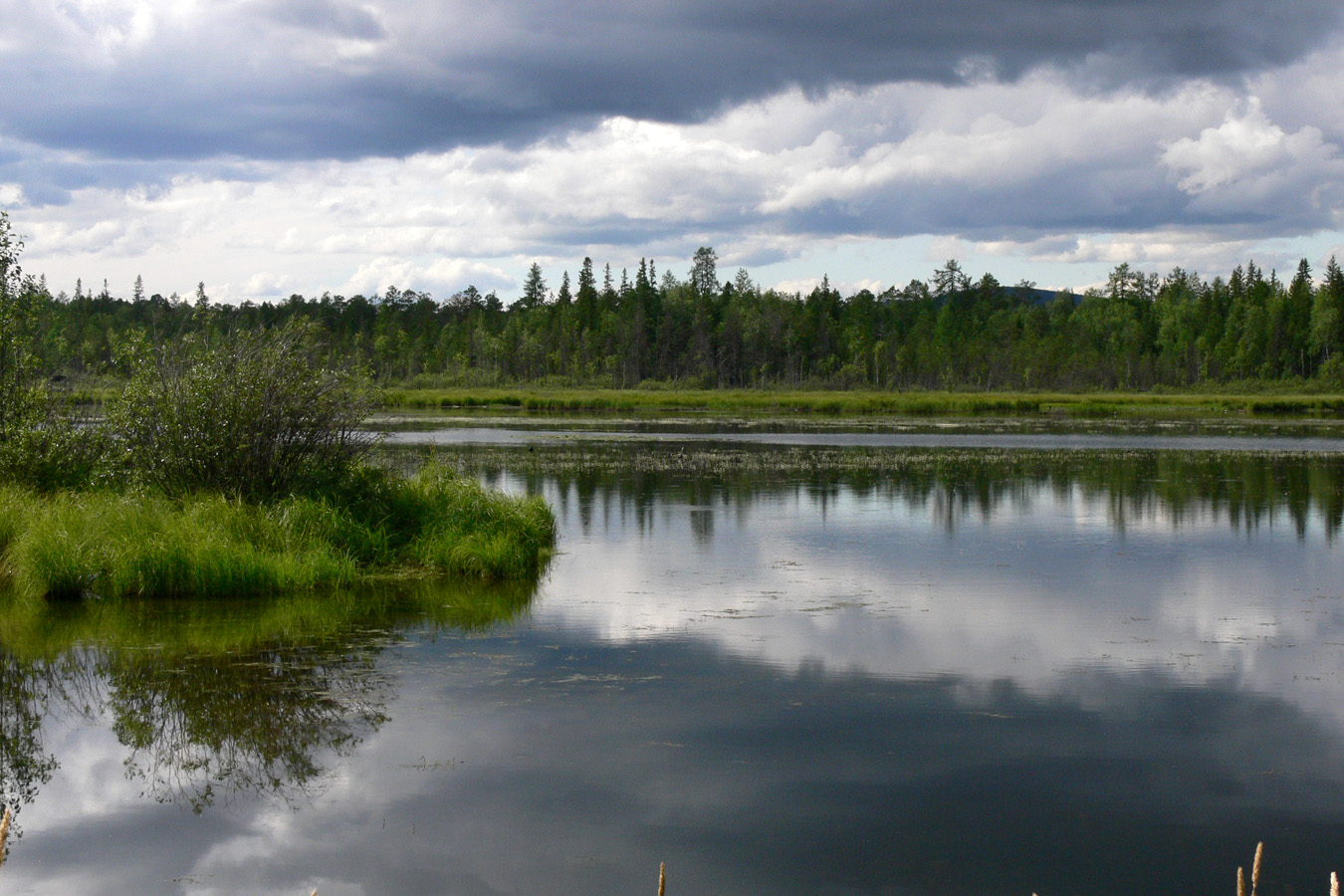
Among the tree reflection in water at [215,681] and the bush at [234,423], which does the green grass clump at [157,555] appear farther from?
the bush at [234,423]

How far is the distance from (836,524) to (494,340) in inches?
4501

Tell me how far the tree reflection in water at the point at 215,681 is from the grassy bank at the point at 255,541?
1.73 feet

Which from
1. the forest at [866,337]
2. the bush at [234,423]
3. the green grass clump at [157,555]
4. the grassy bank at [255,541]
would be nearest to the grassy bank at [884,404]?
the forest at [866,337]

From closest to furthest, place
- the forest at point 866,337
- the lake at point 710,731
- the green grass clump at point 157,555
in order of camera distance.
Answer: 1. the lake at point 710,731
2. the green grass clump at point 157,555
3. the forest at point 866,337

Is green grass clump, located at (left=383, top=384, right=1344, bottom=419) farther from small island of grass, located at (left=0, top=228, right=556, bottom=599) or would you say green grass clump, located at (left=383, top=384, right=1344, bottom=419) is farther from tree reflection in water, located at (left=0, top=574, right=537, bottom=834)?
tree reflection in water, located at (left=0, top=574, right=537, bottom=834)

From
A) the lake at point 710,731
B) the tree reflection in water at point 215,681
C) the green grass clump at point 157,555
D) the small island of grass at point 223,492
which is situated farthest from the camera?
the small island of grass at point 223,492

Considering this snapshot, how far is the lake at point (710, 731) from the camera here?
24.0ft

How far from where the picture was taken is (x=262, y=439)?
54.6ft

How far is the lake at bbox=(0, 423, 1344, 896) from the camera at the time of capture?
24.0 ft

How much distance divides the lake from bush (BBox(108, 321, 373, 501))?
295cm

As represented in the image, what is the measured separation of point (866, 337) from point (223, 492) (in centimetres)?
12380

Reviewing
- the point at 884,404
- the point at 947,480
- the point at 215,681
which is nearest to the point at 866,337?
the point at 884,404

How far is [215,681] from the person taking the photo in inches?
Answer: 426

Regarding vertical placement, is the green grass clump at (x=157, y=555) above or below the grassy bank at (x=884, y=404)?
above
